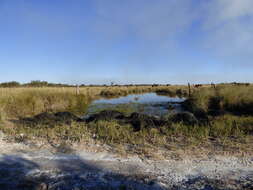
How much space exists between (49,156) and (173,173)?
7.63ft

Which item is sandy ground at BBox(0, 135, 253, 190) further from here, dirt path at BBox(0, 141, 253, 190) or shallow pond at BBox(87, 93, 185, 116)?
shallow pond at BBox(87, 93, 185, 116)

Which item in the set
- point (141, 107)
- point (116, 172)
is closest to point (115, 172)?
point (116, 172)

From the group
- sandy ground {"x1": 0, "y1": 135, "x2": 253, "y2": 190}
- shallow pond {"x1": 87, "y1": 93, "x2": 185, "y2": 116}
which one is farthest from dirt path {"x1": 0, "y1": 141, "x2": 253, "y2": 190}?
shallow pond {"x1": 87, "y1": 93, "x2": 185, "y2": 116}

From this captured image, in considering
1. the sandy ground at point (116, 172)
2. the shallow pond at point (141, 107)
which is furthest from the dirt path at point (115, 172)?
the shallow pond at point (141, 107)

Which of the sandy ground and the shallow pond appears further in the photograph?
the shallow pond

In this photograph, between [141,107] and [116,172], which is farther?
[141,107]

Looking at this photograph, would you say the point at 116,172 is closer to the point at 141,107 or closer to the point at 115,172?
the point at 115,172

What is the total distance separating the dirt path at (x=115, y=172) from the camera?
2436 millimetres

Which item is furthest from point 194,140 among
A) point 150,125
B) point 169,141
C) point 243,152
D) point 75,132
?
point 75,132

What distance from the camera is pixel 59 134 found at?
469 cm

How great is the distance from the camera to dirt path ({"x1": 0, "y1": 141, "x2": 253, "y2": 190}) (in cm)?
244

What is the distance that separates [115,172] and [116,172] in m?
0.02

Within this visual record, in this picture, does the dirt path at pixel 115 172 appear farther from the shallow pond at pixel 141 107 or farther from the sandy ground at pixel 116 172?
the shallow pond at pixel 141 107

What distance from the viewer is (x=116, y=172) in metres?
2.78
